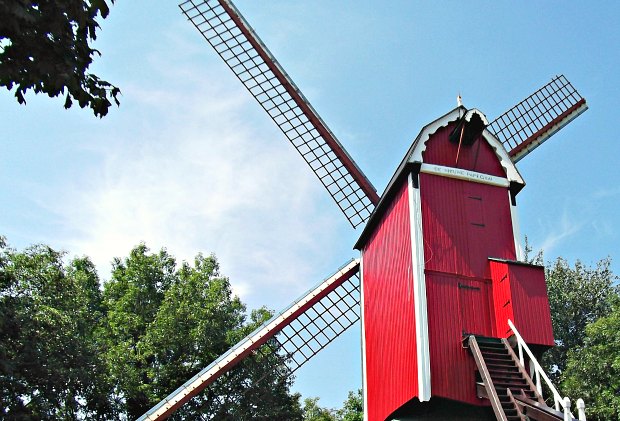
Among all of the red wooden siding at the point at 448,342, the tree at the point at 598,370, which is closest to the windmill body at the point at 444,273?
the red wooden siding at the point at 448,342

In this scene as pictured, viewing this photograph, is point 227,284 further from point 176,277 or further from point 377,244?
point 377,244

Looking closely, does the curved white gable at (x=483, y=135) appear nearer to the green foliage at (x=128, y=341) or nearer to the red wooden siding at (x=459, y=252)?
the red wooden siding at (x=459, y=252)

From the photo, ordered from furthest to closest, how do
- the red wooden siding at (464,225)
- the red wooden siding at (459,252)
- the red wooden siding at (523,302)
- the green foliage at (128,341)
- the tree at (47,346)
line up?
1. the green foliage at (128,341)
2. the tree at (47,346)
3. the red wooden siding at (464,225)
4. the red wooden siding at (523,302)
5. the red wooden siding at (459,252)

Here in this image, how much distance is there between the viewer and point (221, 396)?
25219 mm

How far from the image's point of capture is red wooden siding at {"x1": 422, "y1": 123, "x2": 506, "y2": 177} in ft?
49.0

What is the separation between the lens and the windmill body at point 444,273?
13148 mm

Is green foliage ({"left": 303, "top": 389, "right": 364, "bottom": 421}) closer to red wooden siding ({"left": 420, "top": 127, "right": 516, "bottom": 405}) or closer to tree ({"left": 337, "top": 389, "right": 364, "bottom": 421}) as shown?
tree ({"left": 337, "top": 389, "right": 364, "bottom": 421})

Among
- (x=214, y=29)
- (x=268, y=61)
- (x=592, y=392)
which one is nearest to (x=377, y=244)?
(x=268, y=61)

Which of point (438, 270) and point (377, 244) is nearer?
point (438, 270)

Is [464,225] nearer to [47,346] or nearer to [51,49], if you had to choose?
[51,49]

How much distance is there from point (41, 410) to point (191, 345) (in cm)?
737

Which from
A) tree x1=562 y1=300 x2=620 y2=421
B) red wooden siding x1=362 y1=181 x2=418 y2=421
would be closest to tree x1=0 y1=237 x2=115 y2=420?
red wooden siding x1=362 y1=181 x2=418 y2=421

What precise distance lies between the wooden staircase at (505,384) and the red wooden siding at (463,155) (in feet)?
12.6

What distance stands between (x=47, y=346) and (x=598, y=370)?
61.1 ft
